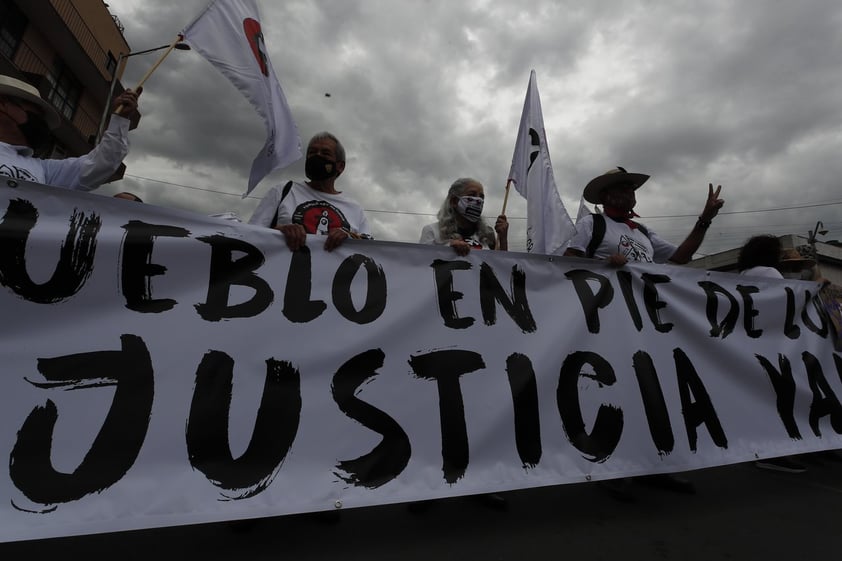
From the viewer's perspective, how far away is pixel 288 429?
4.98 feet

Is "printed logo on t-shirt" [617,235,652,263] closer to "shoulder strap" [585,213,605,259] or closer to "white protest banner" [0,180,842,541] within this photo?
"shoulder strap" [585,213,605,259]

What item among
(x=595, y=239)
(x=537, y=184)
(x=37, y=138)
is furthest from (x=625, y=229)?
(x=37, y=138)

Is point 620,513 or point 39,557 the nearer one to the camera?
point 39,557

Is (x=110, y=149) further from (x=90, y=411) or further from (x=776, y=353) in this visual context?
(x=776, y=353)

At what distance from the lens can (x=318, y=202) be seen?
2330 millimetres

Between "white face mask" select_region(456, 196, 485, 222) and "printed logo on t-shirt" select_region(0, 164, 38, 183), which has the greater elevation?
"printed logo on t-shirt" select_region(0, 164, 38, 183)

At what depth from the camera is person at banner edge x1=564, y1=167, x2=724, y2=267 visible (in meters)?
2.64

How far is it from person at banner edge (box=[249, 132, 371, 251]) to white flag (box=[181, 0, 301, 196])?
30cm

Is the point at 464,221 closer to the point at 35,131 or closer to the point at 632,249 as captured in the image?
the point at 632,249

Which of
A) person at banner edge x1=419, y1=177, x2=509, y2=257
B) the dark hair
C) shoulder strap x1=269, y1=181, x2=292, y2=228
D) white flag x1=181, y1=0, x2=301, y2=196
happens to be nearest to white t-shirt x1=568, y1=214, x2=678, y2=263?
person at banner edge x1=419, y1=177, x2=509, y2=257

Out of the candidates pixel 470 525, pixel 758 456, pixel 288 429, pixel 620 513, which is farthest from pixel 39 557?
pixel 758 456

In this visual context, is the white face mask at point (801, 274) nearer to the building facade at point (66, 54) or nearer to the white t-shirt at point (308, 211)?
the white t-shirt at point (308, 211)

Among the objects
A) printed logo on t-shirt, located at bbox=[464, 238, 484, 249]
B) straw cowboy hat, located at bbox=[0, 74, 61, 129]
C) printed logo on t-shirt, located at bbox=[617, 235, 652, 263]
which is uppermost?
straw cowboy hat, located at bbox=[0, 74, 61, 129]

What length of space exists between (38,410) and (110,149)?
1.24 metres
